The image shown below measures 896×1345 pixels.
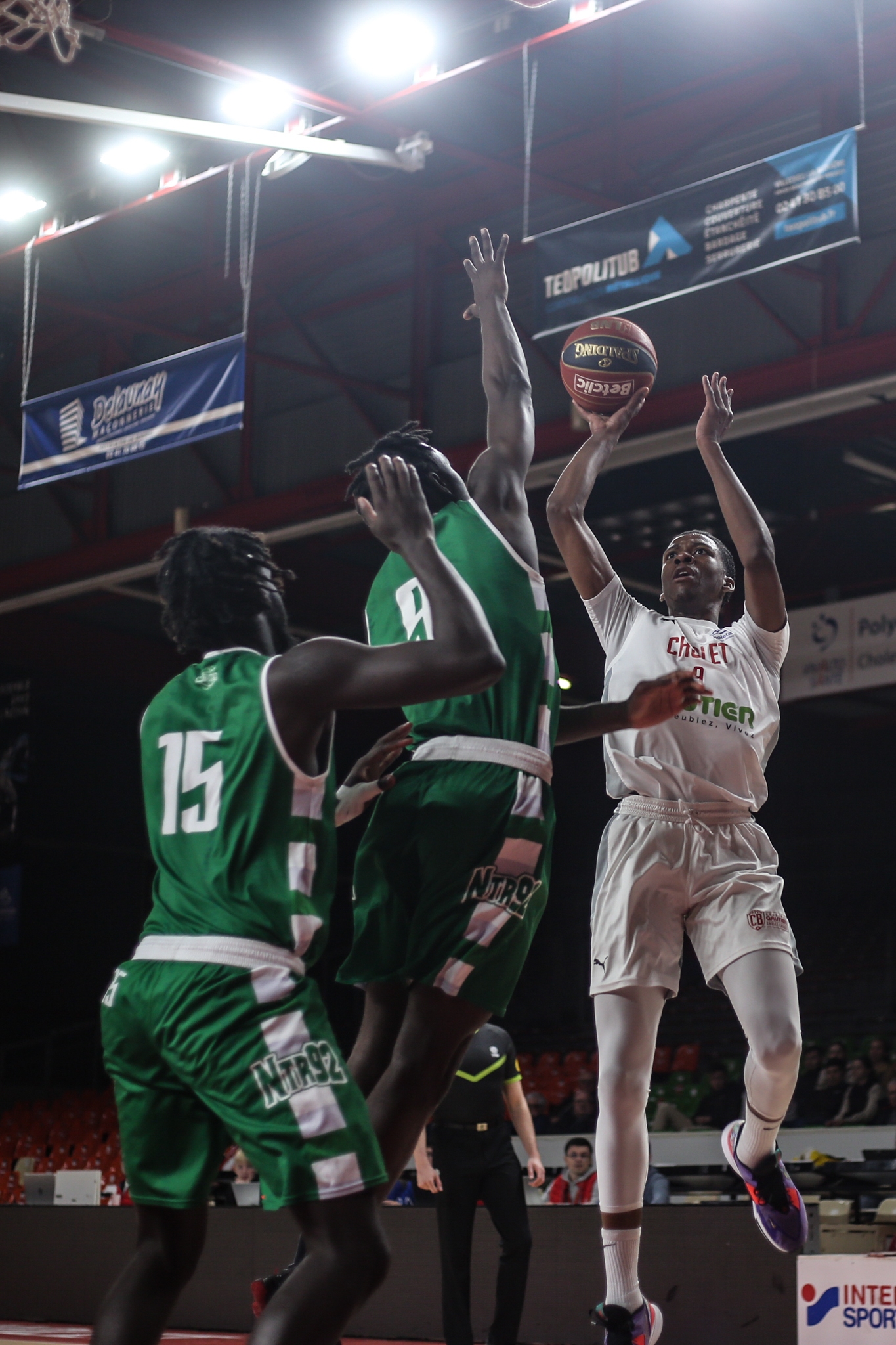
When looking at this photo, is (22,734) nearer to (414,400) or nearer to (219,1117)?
(414,400)

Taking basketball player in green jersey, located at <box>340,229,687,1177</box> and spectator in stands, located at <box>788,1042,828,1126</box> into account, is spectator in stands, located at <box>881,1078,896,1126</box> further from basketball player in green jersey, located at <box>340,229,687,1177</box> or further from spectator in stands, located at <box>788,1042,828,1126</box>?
basketball player in green jersey, located at <box>340,229,687,1177</box>

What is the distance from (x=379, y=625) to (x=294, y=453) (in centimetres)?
1215

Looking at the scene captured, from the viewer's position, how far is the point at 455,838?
3518 millimetres

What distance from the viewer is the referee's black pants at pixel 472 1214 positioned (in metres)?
7.45

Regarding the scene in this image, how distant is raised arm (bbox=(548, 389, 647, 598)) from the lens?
4867 mm

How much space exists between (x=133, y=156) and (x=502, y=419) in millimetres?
11640

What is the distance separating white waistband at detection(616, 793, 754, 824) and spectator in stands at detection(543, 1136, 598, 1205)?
6073 millimetres

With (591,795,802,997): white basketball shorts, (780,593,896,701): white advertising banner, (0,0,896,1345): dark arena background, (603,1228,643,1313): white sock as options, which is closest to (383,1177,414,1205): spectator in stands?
(0,0,896,1345): dark arena background

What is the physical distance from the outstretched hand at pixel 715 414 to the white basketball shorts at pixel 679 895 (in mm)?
1279

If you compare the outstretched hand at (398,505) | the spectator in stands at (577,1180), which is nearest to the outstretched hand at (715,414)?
the outstretched hand at (398,505)

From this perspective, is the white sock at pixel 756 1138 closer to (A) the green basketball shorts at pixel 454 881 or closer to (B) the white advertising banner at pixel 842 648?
(A) the green basketball shorts at pixel 454 881

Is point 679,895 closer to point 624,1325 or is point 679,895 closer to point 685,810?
point 685,810

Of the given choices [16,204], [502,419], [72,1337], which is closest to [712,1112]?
[72,1337]

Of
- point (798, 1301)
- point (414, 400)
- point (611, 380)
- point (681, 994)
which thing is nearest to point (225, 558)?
point (611, 380)
